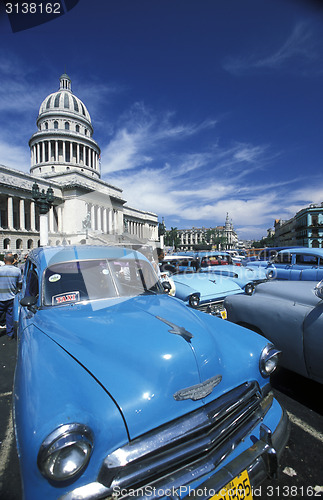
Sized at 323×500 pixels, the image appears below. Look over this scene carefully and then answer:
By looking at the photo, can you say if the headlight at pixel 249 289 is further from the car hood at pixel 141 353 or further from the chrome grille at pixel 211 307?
the car hood at pixel 141 353

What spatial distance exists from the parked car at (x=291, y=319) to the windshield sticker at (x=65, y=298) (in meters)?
2.31

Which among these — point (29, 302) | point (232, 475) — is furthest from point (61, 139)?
point (232, 475)

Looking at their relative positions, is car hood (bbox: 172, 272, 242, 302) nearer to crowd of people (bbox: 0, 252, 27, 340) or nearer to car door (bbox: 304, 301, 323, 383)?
car door (bbox: 304, 301, 323, 383)

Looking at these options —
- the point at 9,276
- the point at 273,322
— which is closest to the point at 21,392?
the point at 273,322

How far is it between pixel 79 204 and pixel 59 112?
90.1 ft

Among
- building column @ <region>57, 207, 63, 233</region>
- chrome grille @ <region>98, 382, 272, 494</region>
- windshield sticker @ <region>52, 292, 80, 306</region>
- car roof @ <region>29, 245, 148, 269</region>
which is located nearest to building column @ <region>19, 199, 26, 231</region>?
building column @ <region>57, 207, 63, 233</region>

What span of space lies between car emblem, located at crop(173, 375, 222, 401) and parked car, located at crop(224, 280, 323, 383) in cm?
155

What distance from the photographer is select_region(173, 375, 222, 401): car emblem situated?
1.48 metres

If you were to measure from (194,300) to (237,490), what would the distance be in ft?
10.3

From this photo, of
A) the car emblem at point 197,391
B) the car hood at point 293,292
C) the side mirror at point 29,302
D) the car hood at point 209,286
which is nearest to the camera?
the car emblem at point 197,391

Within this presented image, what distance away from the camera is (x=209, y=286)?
508 cm

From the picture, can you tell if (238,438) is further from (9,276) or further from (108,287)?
(9,276)

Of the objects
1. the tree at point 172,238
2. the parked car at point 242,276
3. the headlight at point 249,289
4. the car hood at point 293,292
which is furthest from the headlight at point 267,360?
the tree at point 172,238

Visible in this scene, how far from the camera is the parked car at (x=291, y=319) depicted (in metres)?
2.55
